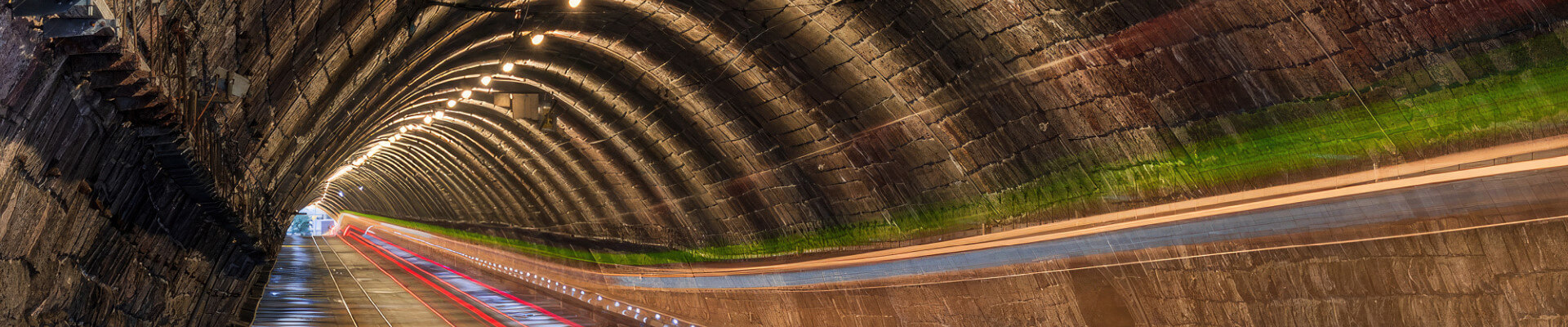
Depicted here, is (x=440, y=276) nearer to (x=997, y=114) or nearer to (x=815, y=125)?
(x=815, y=125)

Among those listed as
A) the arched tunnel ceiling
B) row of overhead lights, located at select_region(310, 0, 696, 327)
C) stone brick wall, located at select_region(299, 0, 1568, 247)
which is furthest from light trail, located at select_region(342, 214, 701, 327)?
stone brick wall, located at select_region(299, 0, 1568, 247)

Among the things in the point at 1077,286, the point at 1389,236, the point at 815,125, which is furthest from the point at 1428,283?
the point at 815,125

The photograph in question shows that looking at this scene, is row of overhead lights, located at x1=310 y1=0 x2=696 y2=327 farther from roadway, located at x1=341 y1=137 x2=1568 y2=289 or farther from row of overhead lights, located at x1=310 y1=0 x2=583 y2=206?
roadway, located at x1=341 y1=137 x2=1568 y2=289

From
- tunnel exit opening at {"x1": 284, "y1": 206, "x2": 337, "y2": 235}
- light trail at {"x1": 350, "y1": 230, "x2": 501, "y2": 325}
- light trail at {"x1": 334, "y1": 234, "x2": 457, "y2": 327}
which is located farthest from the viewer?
tunnel exit opening at {"x1": 284, "y1": 206, "x2": 337, "y2": 235}

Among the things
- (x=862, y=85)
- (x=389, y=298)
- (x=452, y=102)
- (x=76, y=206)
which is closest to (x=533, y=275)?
(x=389, y=298)

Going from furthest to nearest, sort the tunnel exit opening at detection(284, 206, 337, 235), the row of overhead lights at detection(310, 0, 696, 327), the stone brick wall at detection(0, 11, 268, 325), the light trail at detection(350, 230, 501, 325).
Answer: the tunnel exit opening at detection(284, 206, 337, 235), the light trail at detection(350, 230, 501, 325), the row of overhead lights at detection(310, 0, 696, 327), the stone brick wall at detection(0, 11, 268, 325)

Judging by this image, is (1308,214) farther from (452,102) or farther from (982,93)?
(452,102)

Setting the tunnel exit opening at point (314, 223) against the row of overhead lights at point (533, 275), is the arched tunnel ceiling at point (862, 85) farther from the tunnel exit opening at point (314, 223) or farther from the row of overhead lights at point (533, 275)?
the tunnel exit opening at point (314, 223)
